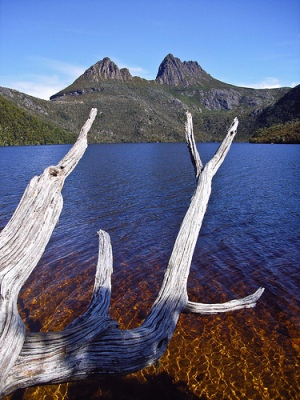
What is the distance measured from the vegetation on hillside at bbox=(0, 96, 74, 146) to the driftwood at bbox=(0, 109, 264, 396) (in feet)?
608

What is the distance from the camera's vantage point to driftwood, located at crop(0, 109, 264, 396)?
178 centimetres

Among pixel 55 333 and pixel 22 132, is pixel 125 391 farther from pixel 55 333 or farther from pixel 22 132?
pixel 22 132

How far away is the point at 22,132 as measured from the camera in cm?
18388

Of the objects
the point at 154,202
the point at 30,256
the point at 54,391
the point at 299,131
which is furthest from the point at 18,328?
the point at 299,131

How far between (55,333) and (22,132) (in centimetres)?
20287

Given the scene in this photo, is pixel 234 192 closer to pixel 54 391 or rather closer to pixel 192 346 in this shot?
pixel 192 346

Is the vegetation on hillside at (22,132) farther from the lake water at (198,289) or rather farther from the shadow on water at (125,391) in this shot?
the shadow on water at (125,391)

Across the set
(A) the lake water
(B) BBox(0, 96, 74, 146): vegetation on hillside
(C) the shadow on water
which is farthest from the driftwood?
(B) BBox(0, 96, 74, 146): vegetation on hillside

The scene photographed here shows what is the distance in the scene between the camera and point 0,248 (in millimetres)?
1958

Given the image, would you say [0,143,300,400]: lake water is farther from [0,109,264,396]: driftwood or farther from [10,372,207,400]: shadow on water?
[0,109,264,396]: driftwood

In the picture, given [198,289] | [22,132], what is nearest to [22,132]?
[22,132]

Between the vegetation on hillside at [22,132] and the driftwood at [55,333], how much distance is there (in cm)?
18546

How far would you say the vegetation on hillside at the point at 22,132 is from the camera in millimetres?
175300

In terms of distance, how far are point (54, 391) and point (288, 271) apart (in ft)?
31.6
